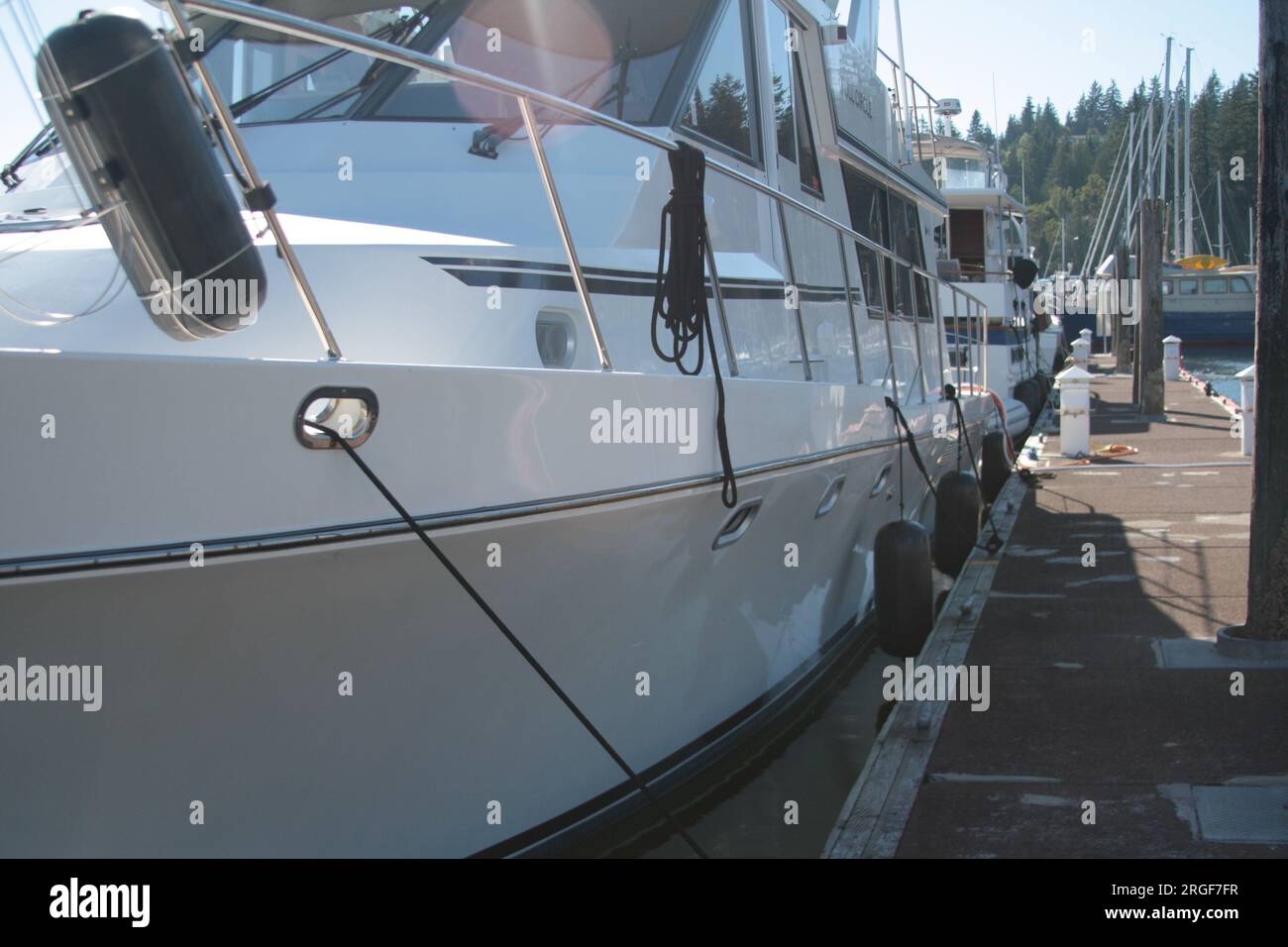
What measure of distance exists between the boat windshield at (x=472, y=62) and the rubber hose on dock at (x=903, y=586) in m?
2.16

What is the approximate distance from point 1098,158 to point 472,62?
128 meters

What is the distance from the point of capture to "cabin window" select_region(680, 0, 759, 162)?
16.9 feet

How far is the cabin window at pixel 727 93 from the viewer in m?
5.15

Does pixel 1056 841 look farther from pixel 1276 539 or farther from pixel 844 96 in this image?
pixel 844 96

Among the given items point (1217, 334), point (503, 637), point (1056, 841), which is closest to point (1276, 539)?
point (1056, 841)

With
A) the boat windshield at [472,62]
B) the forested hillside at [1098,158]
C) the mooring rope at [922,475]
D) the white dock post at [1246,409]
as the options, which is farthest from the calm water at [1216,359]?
the boat windshield at [472,62]

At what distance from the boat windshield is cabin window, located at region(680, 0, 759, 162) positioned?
137mm

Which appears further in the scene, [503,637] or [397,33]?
[397,33]

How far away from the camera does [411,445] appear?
9.33 ft

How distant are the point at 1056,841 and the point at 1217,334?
5135cm

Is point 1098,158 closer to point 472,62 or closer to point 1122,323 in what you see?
point 1122,323

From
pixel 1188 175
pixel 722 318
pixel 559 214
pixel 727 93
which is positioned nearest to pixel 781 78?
pixel 727 93
